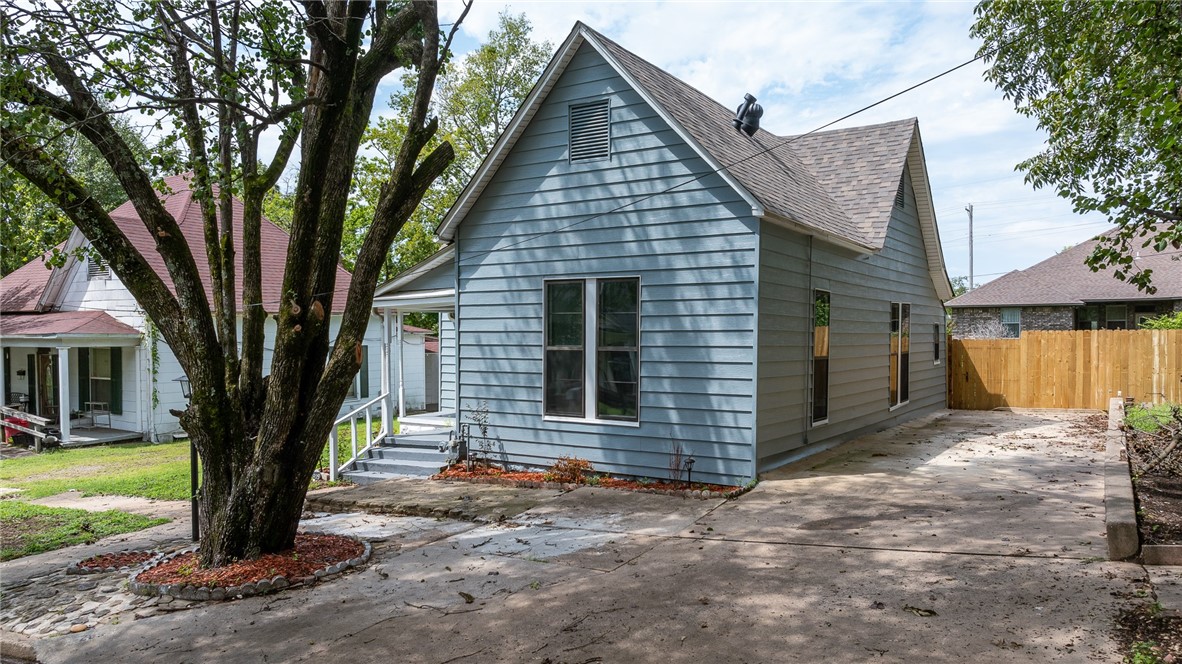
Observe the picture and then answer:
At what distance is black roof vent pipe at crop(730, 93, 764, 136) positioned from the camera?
1253cm

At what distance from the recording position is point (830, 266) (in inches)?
456

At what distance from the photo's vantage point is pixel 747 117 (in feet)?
41.4

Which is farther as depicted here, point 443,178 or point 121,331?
point 443,178

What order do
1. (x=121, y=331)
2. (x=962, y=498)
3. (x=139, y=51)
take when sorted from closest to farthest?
(x=139, y=51) < (x=962, y=498) < (x=121, y=331)

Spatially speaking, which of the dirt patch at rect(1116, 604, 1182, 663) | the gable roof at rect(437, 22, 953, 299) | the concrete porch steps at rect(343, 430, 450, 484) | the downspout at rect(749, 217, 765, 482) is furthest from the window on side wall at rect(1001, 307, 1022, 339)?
the dirt patch at rect(1116, 604, 1182, 663)

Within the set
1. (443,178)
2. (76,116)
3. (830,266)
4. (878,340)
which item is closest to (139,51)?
(76,116)

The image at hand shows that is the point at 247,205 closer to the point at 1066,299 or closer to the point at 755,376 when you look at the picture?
the point at 755,376

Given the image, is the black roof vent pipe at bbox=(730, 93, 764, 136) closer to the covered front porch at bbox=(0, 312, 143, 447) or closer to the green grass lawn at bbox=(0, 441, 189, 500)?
the green grass lawn at bbox=(0, 441, 189, 500)

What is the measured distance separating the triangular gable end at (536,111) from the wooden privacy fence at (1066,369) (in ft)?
40.7

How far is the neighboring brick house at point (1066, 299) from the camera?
2383cm

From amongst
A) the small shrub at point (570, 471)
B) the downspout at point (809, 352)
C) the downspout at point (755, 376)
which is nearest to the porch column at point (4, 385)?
the small shrub at point (570, 471)

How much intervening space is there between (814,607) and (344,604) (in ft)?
11.3

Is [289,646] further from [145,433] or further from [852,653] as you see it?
[145,433]

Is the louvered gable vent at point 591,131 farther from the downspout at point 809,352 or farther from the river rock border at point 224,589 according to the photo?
the river rock border at point 224,589
